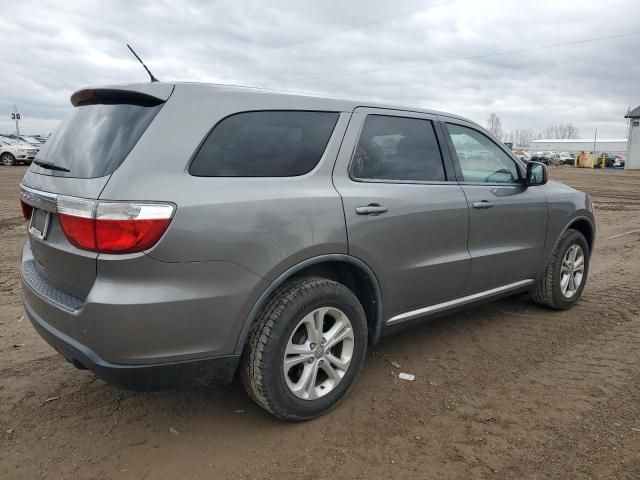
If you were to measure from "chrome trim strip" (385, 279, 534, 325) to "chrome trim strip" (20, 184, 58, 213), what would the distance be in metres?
2.00

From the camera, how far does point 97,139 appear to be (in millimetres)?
2588

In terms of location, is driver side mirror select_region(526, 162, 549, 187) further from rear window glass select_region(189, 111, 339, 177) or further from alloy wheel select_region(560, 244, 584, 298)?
rear window glass select_region(189, 111, 339, 177)

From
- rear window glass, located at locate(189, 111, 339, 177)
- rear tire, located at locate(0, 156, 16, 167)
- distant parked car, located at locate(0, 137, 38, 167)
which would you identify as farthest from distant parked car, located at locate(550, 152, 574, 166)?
rear window glass, located at locate(189, 111, 339, 177)

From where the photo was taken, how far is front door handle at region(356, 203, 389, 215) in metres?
2.97

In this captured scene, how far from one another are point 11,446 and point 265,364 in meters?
1.38

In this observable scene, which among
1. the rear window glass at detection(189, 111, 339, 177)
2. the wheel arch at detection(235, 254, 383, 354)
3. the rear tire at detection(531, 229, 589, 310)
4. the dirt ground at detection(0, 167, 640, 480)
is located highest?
→ the rear window glass at detection(189, 111, 339, 177)

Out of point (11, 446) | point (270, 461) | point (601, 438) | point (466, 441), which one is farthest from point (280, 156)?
point (601, 438)

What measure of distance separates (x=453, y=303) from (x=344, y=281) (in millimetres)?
1023

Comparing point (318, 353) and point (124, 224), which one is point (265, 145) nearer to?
point (124, 224)

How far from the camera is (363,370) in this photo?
3570 millimetres

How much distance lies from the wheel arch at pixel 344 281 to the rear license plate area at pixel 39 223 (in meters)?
1.14

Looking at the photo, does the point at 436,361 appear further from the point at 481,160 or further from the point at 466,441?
the point at 481,160

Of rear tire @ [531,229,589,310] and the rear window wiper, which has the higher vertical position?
the rear window wiper

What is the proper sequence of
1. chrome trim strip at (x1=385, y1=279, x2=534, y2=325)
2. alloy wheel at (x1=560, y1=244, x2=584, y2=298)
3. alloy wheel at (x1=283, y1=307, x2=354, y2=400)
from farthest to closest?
1. alloy wheel at (x1=560, y1=244, x2=584, y2=298)
2. chrome trim strip at (x1=385, y1=279, x2=534, y2=325)
3. alloy wheel at (x1=283, y1=307, x2=354, y2=400)
